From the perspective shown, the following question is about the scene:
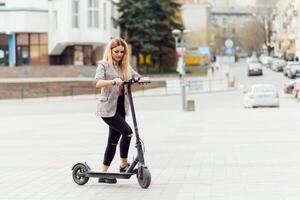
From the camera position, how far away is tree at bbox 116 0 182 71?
255 feet

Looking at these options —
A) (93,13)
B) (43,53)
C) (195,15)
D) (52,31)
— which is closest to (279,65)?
(93,13)

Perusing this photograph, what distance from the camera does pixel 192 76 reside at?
86.8 m

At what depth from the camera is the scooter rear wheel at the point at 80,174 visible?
10289 mm

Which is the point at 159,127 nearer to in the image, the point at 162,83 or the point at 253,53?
the point at 162,83

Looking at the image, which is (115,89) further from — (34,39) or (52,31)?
(34,39)

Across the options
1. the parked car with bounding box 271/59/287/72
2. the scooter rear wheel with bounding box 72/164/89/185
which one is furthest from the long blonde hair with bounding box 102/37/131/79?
the parked car with bounding box 271/59/287/72

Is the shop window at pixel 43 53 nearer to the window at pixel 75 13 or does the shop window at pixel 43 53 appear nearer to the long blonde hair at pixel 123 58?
the window at pixel 75 13

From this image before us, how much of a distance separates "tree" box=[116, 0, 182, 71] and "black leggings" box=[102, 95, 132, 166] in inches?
2650

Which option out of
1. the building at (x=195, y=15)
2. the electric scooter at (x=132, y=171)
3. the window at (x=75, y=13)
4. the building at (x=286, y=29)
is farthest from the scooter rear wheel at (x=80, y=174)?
the building at (x=195, y=15)

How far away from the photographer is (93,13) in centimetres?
7094

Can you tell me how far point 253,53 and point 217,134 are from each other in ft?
489

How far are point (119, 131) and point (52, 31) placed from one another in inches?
2469

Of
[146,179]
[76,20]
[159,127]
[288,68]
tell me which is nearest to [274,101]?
[159,127]

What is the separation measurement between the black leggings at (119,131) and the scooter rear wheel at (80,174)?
32cm
